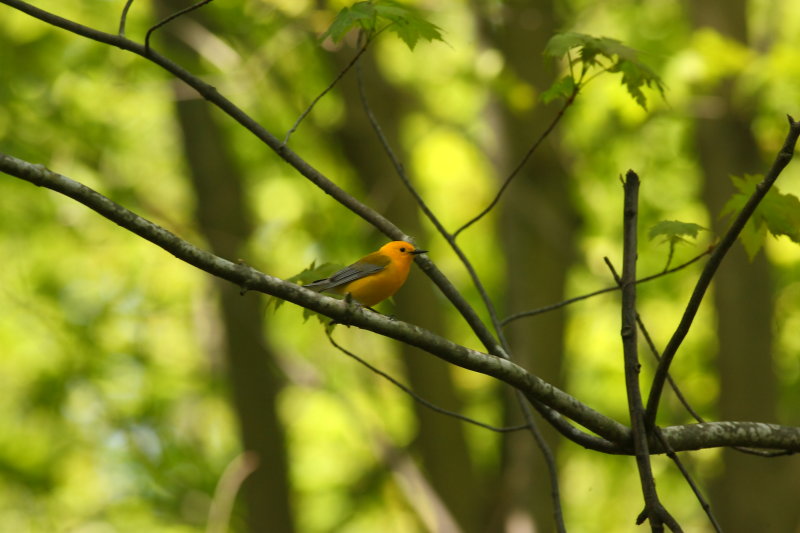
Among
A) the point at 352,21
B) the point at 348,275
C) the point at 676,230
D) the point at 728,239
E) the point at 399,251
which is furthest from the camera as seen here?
the point at 399,251

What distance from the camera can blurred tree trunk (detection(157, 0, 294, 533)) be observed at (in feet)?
23.9

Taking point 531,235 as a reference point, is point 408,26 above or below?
below

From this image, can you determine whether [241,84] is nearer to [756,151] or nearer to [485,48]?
[485,48]

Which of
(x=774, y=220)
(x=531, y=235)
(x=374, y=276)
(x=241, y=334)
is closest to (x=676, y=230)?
(x=774, y=220)

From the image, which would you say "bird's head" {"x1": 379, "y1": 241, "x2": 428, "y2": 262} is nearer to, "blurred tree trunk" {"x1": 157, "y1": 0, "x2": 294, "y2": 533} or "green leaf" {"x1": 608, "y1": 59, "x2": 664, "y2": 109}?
"green leaf" {"x1": 608, "y1": 59, "x2": 664, "y2": 109}

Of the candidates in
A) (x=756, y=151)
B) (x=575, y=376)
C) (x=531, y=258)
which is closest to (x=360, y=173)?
(x=531, y=258)

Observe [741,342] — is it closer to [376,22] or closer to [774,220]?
[774,220]

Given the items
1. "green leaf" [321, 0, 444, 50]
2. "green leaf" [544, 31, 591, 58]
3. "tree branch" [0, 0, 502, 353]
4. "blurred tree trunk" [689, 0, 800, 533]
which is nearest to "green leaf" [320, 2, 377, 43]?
"green leaf" [321, 0, 444, 50]

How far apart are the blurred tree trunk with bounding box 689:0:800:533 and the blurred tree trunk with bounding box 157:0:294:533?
3.54 metres

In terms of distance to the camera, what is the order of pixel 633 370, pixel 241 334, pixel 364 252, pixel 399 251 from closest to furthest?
pixel 633 370 < pixel 399 251 < pixel 241 334 < pixel 364 252

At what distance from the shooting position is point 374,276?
397 cm

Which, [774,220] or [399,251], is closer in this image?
[774,220]

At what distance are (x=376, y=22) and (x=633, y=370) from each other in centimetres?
159

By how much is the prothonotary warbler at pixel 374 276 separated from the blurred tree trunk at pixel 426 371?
3.03m
